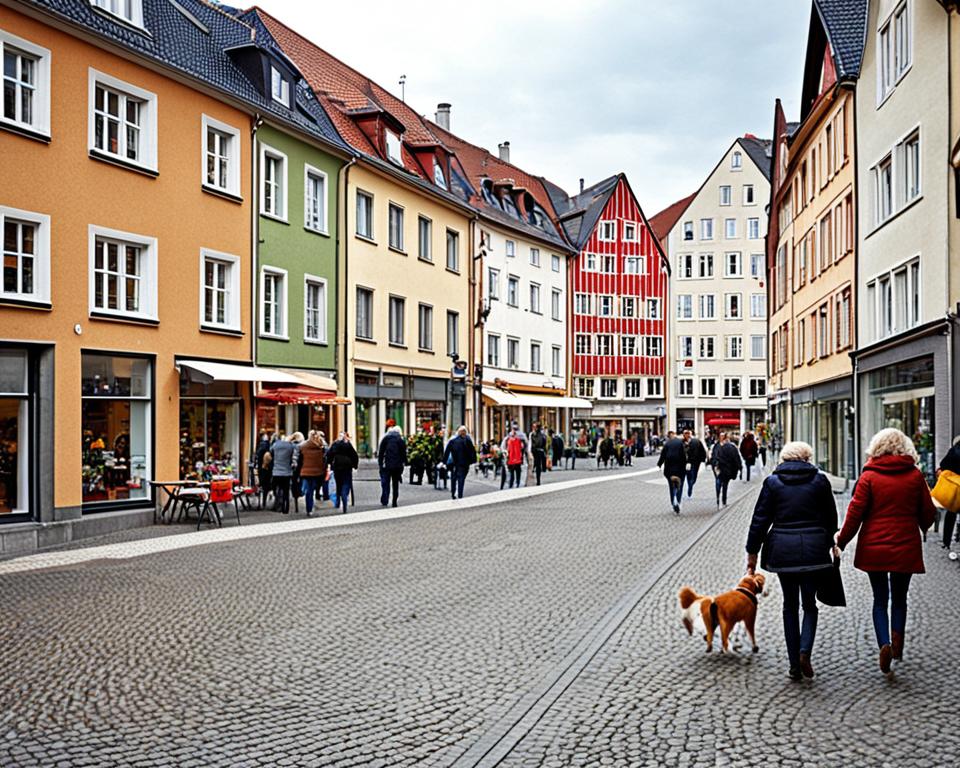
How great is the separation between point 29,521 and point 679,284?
6405 cm

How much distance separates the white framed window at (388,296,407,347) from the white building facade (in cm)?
4375

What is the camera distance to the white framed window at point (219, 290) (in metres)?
23.4

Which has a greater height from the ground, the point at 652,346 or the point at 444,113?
the point at 444,113

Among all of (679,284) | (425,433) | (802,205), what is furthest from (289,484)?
(679,284)

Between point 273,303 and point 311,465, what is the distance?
6199 mm

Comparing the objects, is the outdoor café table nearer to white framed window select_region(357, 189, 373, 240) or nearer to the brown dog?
white framed window select_region(357, 189, 373, 240)

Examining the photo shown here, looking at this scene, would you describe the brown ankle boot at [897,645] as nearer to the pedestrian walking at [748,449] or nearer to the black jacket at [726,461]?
the black jacket at [726,461]

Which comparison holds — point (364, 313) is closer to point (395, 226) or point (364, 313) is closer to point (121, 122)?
point (395, 226)

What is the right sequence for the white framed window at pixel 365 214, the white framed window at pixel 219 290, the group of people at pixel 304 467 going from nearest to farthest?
the group of people at pixel 304 467
the white framed window at pixel 219 290
the white framed window at pixel 365 214

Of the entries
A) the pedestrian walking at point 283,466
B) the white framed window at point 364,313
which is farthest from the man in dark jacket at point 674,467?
the white framed window at point 364,313

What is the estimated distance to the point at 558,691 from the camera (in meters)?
7.59

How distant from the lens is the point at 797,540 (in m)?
7.90

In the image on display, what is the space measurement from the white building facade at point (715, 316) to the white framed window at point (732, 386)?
0.07 meters

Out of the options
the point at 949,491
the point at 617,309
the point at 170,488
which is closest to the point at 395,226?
the point at 170,488
